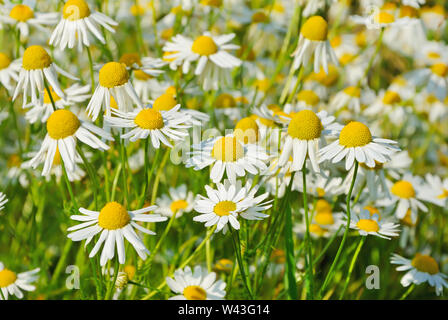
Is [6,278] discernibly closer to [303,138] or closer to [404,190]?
[303,138]

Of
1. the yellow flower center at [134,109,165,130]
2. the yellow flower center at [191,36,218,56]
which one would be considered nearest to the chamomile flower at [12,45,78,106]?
the yellow flower center at [134,109,165,130]

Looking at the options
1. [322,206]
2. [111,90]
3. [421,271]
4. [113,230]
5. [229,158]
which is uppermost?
[111,90]

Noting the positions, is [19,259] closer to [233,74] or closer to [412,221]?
[233,74]

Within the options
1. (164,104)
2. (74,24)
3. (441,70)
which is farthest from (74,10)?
(441,70)

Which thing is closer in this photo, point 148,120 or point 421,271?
point 148,120

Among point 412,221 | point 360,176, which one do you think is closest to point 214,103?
point 360,176
